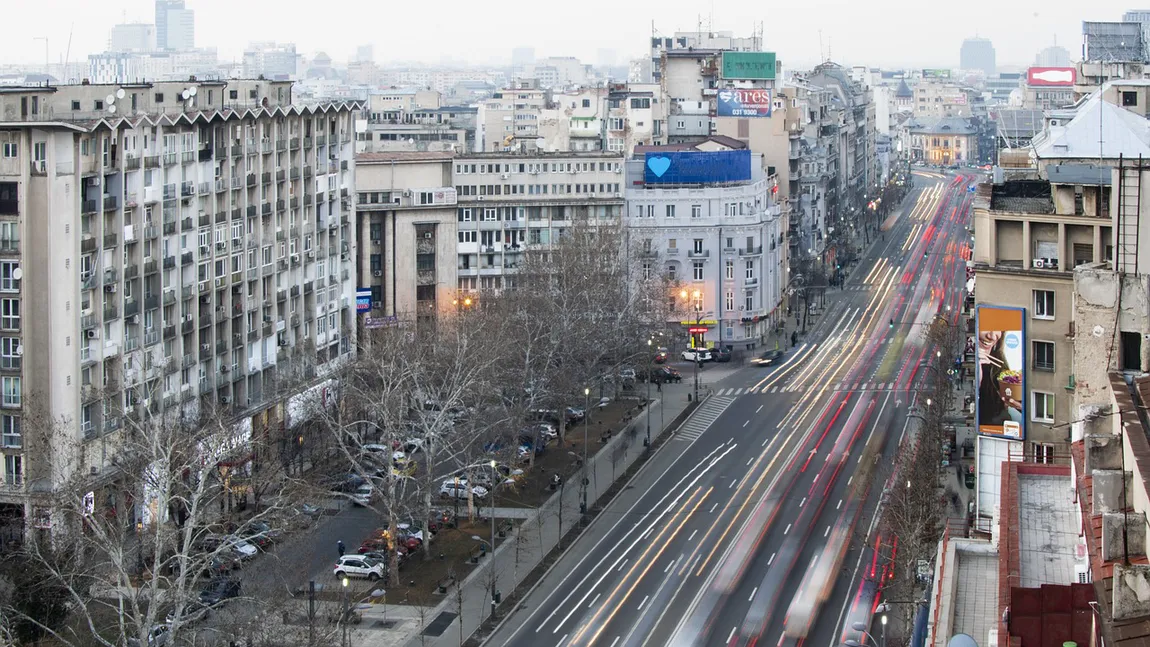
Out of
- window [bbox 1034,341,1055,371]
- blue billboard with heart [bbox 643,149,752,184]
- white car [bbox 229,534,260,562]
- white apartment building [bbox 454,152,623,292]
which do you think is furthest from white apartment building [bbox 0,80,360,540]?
window [bbox 1034,341,1055,371]

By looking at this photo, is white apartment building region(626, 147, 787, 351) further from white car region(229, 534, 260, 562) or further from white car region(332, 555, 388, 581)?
white car region(229, 534, 260, 562)

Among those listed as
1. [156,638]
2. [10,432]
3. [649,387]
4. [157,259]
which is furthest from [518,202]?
[156,638]

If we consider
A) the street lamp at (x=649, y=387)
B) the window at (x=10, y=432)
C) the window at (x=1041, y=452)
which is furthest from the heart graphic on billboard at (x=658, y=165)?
the window at (x=1041, y=452)

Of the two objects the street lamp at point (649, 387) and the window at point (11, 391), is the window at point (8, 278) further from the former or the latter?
the street lamp at point (649, 387)

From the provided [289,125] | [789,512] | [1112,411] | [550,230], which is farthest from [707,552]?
[550,230]

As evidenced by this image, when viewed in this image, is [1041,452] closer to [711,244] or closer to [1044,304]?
[1044,304]
